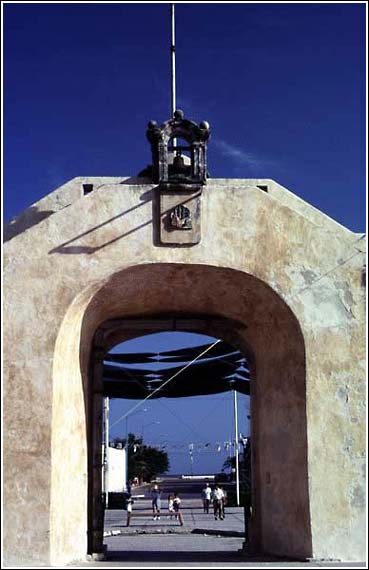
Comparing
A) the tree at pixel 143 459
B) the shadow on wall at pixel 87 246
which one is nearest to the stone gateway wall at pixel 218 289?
the shadow on wall at pixel 87 246

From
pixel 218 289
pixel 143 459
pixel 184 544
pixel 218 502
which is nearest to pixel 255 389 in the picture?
pixel 218 289

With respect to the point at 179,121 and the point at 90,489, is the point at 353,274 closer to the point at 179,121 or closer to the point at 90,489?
the point at 179,121

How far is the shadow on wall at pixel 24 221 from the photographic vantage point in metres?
12.5

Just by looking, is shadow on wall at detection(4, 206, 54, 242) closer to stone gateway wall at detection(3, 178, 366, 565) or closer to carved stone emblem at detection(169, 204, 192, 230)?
stone gateway wall at detection(3, 178, 366, 565)

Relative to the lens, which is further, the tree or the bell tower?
the tree

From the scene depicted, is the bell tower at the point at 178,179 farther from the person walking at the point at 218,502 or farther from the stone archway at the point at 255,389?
the person walking at the point at 218,502

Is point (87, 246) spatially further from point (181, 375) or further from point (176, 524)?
point (176, 524)

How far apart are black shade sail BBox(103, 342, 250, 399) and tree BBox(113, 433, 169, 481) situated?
1890 inches

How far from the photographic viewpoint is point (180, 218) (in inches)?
433

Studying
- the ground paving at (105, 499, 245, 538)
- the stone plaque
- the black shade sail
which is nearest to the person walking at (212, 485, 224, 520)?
Answer: the ground paving at (105, 499, 245, 538)

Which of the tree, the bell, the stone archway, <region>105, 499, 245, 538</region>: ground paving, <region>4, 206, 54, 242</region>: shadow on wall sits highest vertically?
the bell

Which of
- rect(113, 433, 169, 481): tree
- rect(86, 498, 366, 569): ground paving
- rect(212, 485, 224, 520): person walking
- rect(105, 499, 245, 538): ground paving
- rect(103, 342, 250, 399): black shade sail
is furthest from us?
rect(113, 433, 169, 481): tree

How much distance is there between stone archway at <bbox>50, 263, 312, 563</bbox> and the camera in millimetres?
10867

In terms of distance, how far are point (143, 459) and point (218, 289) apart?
67346 millimetres
